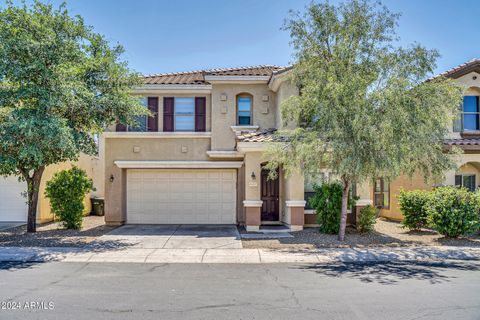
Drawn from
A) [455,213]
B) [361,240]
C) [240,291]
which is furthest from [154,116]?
[455,213]

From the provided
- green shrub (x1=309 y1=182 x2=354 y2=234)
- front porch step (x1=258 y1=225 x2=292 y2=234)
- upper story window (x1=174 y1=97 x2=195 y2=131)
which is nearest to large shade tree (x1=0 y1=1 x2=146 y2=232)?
upper story window (x1=174 y1=97 x2=195 y2=131)

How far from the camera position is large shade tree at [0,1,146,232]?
10.8m

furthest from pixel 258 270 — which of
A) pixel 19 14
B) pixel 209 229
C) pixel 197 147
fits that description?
pixel 19 14

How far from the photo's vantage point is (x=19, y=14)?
11.3 metres

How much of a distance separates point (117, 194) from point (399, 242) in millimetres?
11206

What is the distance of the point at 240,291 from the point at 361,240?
21.4ft

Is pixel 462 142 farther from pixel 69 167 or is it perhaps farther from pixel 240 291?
pixel 69 167

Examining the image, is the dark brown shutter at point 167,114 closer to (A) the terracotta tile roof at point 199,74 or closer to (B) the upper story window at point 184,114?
(B) the upper story window at point 184,114

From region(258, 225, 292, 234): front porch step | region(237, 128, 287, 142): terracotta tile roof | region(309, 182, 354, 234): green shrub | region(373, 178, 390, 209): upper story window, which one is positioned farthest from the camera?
region(373, 178, 390, 209): upper story window

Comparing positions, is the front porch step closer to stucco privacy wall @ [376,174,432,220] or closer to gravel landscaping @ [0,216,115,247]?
stucco privacy wall @ [376,174,432,220]

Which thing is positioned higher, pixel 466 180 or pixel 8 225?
pixel 466 180

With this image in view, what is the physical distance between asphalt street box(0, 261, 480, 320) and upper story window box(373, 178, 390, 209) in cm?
903

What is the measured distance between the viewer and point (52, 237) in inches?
520

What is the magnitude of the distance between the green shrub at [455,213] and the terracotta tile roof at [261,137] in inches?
214
